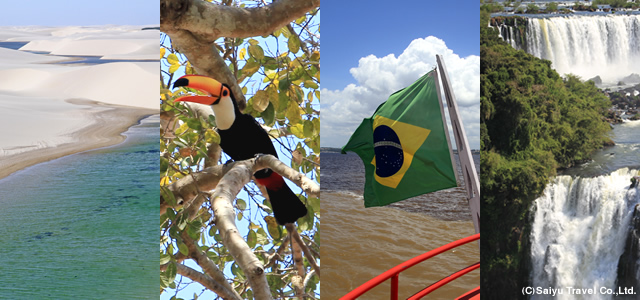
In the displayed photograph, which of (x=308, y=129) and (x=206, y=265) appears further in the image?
(x=308, y=129)

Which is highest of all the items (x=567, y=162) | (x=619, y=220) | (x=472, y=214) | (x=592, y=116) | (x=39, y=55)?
(x=39, y=55)

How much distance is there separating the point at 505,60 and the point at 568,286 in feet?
2.52

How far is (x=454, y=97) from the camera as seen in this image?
321 cm

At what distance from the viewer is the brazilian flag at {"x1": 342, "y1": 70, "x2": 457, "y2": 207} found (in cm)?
338

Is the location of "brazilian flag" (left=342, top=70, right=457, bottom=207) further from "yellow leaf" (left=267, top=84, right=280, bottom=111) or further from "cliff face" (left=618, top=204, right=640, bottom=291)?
"cliff face" (left=618, top=204, right=640, bottom=291)

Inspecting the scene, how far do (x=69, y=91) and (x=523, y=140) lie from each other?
2.02 m

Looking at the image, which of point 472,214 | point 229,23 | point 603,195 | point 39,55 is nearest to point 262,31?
point 229,23

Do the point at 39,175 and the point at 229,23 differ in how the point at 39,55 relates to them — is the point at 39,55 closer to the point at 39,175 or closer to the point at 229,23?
the point at 39,175

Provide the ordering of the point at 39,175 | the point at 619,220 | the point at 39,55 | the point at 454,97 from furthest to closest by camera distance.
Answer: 1. the point at 454,97
2. the point at 39,55
3. the point at 39,175
4. the point at 619,220

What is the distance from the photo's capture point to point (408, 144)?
3.43 metres

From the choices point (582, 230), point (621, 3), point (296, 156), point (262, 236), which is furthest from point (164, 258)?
point (621, 3)

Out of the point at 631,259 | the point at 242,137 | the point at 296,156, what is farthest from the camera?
the point at 296,156

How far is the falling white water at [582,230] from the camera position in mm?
1566

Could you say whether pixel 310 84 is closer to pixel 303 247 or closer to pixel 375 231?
pixel 303 247
